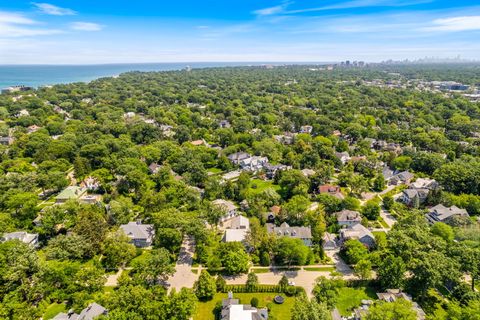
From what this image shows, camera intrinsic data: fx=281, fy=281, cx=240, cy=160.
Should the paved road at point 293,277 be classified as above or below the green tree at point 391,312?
below

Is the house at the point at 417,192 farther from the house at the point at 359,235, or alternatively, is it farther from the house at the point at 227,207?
the house at the point at 227,207

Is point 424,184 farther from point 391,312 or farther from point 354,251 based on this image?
point 391,312

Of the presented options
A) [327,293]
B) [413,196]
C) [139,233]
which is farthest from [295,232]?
[413,196]

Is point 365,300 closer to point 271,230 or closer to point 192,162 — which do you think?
point 271,230

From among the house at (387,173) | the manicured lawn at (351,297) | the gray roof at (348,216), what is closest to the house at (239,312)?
the manicured lawn at (351,297)

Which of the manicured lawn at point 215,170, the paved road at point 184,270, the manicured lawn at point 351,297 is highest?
the manicured lawn at point 215,170

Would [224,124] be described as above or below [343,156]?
above

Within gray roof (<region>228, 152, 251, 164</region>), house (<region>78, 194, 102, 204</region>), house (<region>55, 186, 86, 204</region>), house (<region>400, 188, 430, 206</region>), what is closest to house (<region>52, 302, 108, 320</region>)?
house (<region>78, 194, 102, 204</region>)
